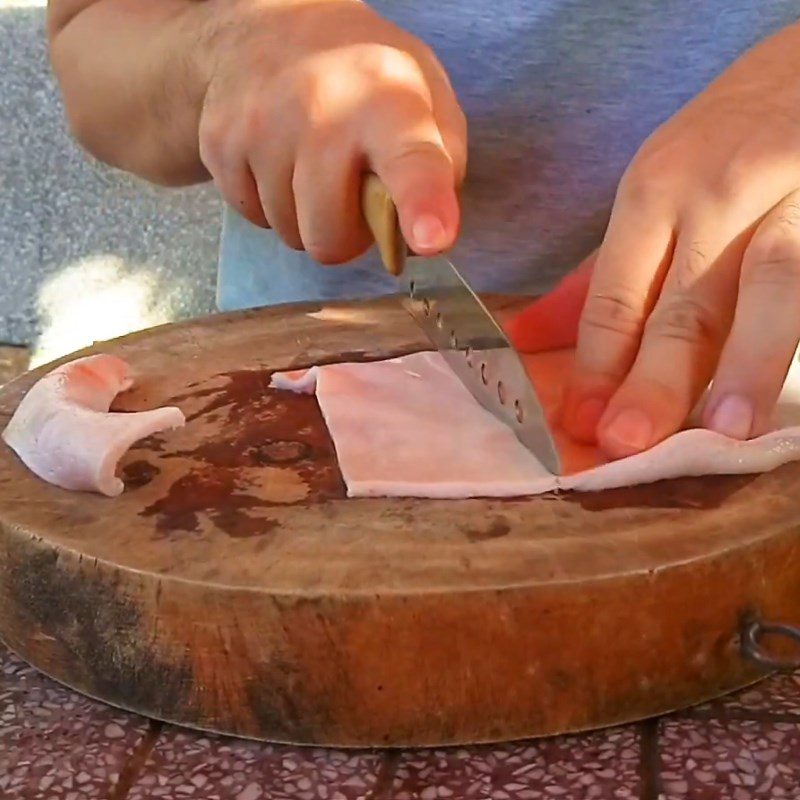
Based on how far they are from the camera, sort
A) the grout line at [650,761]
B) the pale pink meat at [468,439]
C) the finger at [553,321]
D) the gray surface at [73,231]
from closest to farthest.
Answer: the grout line at [650,761]
the pale pink meat at [468,439]
the finger at [553,321]
the gray surface at [73,231]

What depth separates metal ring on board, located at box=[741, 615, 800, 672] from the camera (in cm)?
67

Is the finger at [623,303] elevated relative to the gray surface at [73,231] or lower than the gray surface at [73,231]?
elevated

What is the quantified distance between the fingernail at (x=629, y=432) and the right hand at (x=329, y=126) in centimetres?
16

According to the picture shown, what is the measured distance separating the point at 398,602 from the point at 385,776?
Answer: 9 centimetres

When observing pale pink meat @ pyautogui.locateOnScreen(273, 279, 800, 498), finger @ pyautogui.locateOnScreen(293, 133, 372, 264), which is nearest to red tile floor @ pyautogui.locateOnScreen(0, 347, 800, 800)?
pale pink meat @ pyautogui.locateOnScreen(273, 279, 800, 498)

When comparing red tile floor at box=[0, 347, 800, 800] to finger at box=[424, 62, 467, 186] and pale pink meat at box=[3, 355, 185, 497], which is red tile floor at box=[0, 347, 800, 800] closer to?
pale pink meat at box=[3, 355, 185, 497]

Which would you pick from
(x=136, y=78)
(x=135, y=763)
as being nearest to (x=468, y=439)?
(x=135, y=763)

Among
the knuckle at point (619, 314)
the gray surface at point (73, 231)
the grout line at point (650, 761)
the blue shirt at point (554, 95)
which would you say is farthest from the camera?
the gray surface at point (73, 231)

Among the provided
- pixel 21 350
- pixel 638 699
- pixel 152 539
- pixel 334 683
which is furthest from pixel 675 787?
pixel 21 350

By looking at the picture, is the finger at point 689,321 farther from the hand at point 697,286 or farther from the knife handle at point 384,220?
the knife handle at point 384,220

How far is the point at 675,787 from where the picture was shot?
24.3 inches

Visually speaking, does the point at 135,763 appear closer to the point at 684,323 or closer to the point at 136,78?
the point at 684,323

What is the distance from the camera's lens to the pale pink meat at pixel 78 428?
30.5 inches

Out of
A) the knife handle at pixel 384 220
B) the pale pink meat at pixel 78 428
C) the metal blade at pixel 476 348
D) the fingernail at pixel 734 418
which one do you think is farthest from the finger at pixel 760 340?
the pale pink meat at pixel 78 428
